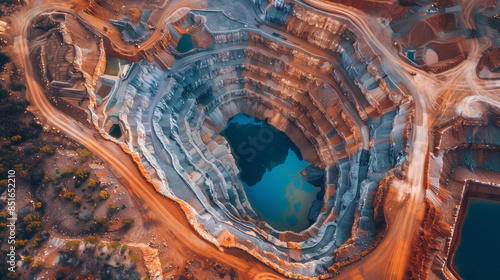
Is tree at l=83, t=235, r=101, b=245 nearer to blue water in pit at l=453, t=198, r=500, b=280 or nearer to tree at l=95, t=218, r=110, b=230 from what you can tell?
tree at l=95, t=218, r=110, b=230

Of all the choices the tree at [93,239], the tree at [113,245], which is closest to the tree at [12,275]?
the tree at [93,239]

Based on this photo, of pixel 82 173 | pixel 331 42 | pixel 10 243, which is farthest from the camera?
pixel 331 42

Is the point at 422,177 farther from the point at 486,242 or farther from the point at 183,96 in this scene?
the point at 183,96

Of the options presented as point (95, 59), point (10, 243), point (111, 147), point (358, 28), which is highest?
point (358, 28)

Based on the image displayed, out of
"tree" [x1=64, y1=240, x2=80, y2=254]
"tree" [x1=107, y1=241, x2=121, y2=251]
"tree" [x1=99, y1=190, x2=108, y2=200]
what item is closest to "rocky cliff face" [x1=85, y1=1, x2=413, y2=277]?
"tree" [x1=99, y1=190, x2=108, y2=200]

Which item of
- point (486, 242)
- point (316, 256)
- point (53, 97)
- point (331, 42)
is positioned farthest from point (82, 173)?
point (486, 242)

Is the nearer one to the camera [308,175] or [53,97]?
[53,97]
